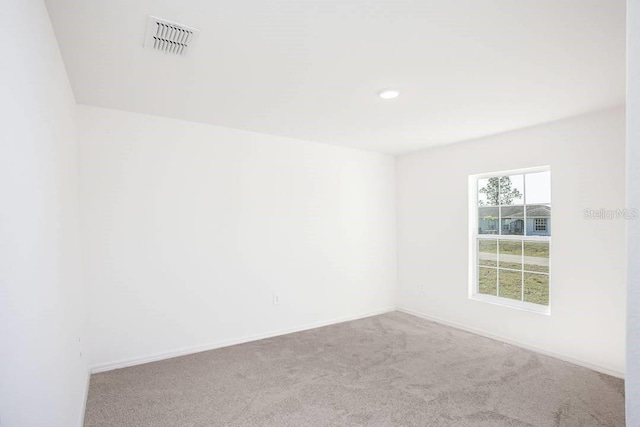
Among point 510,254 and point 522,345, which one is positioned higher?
point 510,254

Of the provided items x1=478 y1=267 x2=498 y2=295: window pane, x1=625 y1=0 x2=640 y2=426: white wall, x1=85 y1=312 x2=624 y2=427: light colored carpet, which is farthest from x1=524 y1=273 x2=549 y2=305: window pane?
x1=625 y1=0 x2=640 y2=426: white wall

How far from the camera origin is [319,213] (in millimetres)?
4387

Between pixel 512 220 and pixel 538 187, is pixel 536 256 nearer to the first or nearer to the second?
pixel 512 220

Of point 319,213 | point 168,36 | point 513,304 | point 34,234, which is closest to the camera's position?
point 34,234

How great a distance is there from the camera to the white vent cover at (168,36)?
1.77 meters

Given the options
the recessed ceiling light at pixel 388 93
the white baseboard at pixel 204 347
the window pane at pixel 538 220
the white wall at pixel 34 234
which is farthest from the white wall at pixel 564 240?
the white wall at pixel 34 234

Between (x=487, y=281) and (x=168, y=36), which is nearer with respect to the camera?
(x=168, y=36)

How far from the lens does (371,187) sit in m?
4.93

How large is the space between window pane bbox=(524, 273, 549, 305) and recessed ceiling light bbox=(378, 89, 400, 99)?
260 centimetres

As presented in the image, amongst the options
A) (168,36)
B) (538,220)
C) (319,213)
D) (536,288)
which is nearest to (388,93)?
(168,36)

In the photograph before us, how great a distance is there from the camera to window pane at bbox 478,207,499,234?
4094 millimetres

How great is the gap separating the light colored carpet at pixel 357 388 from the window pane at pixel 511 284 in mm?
605

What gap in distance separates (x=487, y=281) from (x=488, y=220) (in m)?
0.76

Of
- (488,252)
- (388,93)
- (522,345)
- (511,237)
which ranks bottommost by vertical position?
(522,345)
